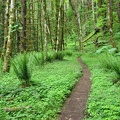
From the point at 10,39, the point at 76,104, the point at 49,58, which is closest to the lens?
the point at 76,104

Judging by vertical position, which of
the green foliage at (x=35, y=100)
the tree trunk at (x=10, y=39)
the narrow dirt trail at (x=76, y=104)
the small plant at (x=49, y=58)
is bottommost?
the narrow dirt trail at (x=76, y=104)

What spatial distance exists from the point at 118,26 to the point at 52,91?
21529 millimetres

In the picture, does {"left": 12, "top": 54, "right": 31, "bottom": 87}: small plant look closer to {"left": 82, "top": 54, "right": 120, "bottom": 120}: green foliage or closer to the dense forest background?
the dense forest background

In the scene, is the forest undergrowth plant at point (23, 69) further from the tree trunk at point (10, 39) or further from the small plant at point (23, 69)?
the tree trunk at point (10, 39)

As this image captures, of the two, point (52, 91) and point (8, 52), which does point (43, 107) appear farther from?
point (8, 52)

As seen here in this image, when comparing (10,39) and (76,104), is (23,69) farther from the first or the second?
(10,39)

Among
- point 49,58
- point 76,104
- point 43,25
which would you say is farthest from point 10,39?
point 43,25

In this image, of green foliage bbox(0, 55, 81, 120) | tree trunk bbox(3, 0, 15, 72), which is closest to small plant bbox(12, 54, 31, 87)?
green foliage bbox(0, 55, 81, 120)

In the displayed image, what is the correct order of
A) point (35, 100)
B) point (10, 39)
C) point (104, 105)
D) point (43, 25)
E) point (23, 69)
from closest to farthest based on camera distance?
point (104, 105), point (35, 100), point (23, 69), point (10, 39), point (43, 25)

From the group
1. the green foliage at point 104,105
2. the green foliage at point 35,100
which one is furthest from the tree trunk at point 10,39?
the green foliage at point 104,105

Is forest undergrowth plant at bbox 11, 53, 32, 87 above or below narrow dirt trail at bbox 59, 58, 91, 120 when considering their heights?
above

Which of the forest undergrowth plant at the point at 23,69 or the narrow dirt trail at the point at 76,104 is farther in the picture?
the forest undergrowth plant at the point at 23,69

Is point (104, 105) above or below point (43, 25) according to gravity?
below

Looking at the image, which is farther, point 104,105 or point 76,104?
point 76,104
